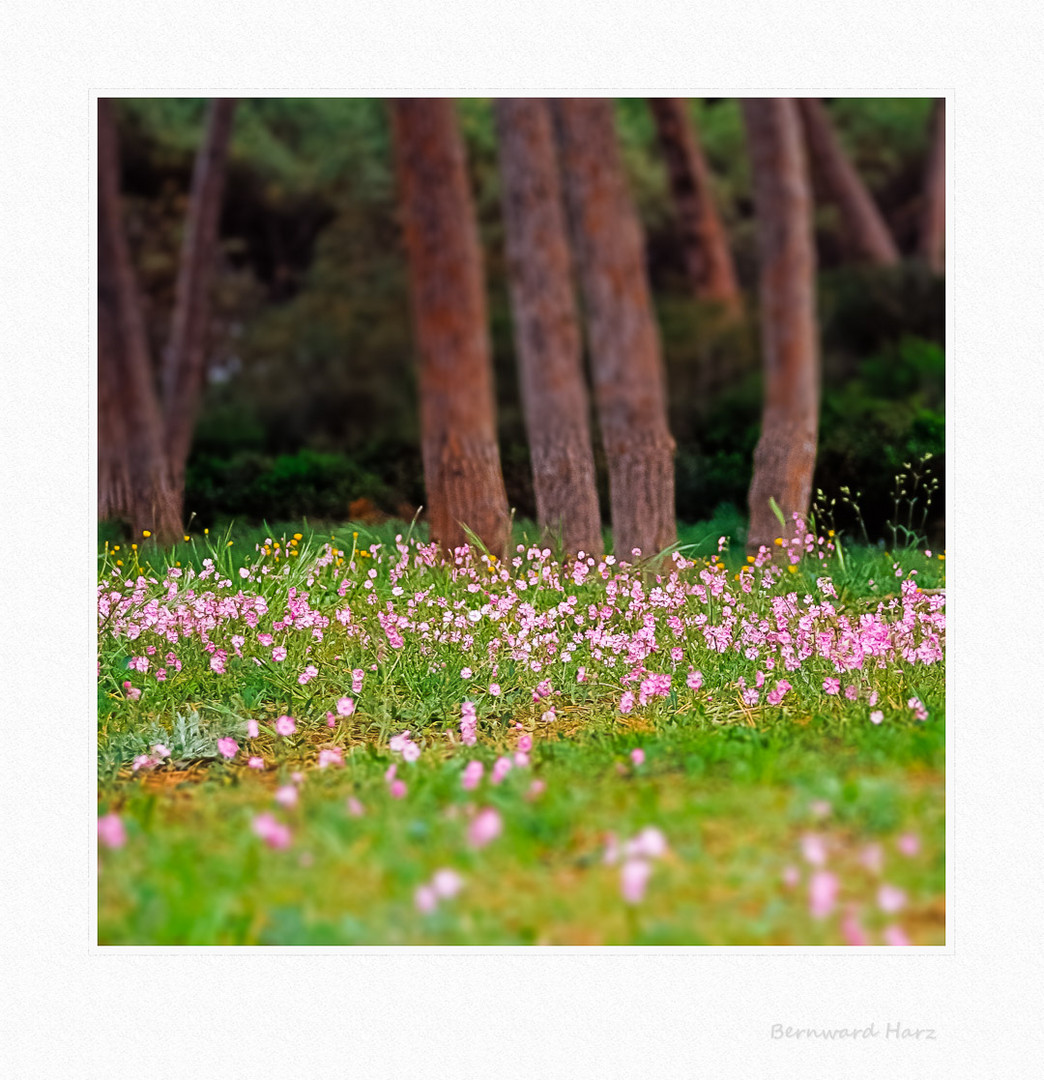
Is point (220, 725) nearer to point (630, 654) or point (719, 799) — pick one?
point (630, 654)

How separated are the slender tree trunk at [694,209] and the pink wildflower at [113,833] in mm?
10532

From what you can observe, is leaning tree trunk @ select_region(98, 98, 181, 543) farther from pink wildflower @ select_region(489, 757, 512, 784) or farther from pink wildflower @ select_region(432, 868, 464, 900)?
pink wildflower @ select_region(432, 868, 464, 900)

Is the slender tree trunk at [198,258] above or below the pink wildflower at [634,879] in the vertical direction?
above

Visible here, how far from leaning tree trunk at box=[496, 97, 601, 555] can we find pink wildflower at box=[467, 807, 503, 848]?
4.09 metres

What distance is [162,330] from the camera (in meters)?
16.0

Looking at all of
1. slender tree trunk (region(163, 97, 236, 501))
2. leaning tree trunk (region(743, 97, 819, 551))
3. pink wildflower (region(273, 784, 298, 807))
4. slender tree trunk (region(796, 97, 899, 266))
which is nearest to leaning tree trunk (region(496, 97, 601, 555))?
leaning tree trunk (region(743, 97, 819, 551))

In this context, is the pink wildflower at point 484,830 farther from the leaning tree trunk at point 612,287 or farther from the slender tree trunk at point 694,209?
the slender tree trunk at point 694,209

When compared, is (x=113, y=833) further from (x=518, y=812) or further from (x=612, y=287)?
(x=612, y=287)

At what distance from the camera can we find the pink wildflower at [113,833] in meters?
3.88

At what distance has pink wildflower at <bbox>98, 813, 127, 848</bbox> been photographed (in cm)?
388

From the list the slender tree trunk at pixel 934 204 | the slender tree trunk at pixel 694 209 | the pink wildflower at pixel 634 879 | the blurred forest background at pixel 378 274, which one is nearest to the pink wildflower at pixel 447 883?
the pink wildflower at pixel 634 879
